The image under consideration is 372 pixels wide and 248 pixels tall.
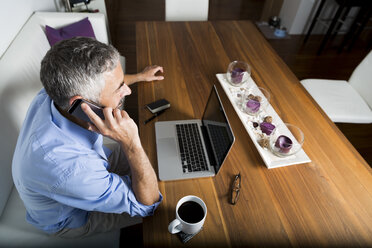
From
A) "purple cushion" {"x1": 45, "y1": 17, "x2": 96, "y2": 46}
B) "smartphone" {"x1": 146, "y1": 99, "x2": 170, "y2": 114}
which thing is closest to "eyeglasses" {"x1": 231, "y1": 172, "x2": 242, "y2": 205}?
"smartphone" {"x1": 146, "y1": 99, "x2": 170, "y2": 114}

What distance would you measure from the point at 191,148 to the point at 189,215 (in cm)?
34

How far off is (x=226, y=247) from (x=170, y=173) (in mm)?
352

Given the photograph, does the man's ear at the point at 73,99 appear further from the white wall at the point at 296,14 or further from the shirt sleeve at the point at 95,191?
the white wall at the point at 296,14

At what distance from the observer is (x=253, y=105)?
3.99ft

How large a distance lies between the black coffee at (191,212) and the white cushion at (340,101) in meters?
1.37

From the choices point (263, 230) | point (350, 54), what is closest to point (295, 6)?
point (350, 54)

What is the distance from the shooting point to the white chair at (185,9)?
7.04ft

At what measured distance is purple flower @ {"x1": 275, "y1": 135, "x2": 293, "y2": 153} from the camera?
1.05 m

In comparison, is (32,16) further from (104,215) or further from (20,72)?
(104,215)

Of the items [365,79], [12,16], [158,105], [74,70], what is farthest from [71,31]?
[365,79]

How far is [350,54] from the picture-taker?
3232 millimetres

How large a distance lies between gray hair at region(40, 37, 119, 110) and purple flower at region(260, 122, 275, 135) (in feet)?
2.54

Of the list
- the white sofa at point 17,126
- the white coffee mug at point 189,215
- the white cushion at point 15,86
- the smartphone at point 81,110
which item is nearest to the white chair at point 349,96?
the white coffee mug at point 189,215

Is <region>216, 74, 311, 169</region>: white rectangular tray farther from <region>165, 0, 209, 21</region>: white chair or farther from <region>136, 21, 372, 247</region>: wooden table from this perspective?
<region>165, 0, 209, 21</region>: white chair
